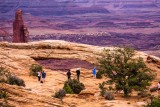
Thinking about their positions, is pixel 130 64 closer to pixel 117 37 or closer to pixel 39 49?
pixel 39 49

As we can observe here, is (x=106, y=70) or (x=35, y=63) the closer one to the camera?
(x=106, y=70)

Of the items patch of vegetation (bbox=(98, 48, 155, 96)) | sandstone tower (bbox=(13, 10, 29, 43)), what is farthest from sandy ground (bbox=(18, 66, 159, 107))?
sandstone tower (bbox=(13, 10, 29, 43))

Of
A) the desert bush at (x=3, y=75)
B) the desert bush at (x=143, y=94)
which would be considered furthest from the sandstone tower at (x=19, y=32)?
the desert bush at (x=143, y=94)

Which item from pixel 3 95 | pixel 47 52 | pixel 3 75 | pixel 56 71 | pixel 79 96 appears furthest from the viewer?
pixel 47 52

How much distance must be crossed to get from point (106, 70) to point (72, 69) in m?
7.79

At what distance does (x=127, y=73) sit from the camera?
20.8 metres

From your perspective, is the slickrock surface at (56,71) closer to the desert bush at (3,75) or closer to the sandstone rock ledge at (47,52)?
the sandstone rock ledge at (47,52)

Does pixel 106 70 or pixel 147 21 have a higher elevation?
pixel 147 21

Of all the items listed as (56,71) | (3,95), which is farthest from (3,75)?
(56,71)

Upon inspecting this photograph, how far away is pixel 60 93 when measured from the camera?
18.4 m

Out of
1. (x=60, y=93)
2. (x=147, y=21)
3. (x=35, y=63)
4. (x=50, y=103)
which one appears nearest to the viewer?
(x=50, y=103)

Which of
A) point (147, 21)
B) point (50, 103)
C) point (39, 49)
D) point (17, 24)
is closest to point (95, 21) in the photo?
point (147, 21)

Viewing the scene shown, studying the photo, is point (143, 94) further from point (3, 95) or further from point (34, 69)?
point (34, 69)

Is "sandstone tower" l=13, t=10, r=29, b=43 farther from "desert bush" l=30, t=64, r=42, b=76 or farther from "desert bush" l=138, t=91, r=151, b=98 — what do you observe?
"desert bush" l=138, t=91, r=151, b=98
